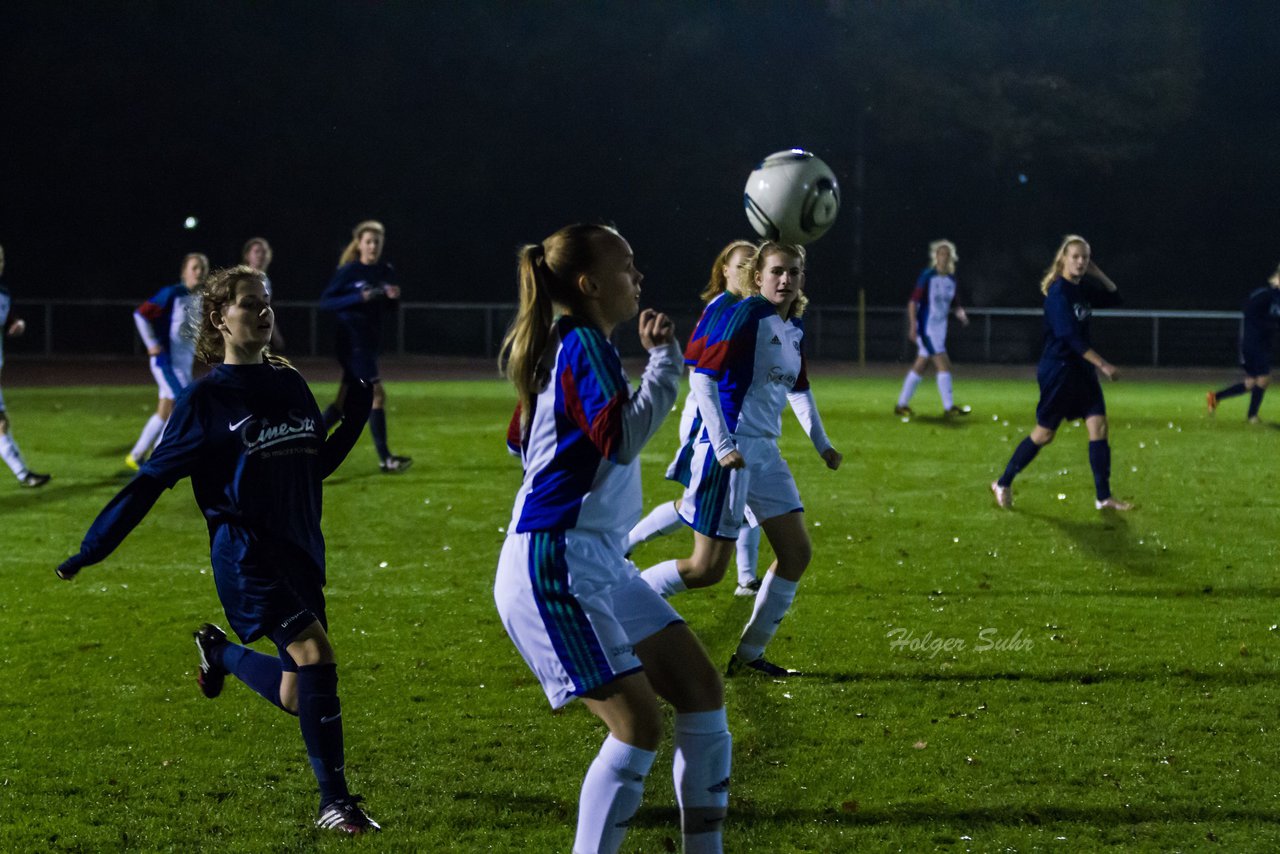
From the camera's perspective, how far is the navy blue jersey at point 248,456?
14.0ft

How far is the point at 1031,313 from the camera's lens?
30.4 metres

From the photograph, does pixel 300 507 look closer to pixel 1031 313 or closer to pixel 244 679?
pixel 244 679

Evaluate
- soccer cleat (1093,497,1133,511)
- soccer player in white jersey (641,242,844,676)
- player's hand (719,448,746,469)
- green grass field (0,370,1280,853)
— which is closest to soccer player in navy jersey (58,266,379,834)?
green grass field (0,370,1280,853)

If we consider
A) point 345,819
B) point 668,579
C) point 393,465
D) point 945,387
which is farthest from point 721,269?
point 945,387

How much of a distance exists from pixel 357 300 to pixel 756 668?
7.02 metres

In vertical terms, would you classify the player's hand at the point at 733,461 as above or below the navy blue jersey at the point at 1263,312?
below

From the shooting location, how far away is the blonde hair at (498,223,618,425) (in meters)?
3.45

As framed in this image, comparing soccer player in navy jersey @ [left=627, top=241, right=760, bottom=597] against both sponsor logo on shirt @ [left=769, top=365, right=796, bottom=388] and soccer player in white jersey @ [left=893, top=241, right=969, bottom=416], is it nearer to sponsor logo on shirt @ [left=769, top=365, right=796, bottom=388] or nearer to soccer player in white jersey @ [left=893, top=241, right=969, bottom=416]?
sponsor logo on shirt @ [left=769, top=365, right=796, bottom=388]

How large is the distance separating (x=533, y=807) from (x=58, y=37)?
3902 centimetres

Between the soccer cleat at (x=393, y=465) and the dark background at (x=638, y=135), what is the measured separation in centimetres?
2472

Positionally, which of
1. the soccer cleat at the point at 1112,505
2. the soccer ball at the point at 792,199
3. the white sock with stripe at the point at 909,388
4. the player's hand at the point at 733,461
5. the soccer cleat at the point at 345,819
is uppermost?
the soccer ball at the point at 792,199

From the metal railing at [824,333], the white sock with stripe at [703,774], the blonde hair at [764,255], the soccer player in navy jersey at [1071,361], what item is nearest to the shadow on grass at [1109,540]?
the soccer player in navy jersey at [1071,361]

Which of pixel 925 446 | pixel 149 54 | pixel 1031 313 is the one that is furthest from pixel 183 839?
pixel 149 54

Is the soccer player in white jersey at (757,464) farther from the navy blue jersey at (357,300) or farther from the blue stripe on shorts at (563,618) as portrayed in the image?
the navy blue jersey at (357,300)
